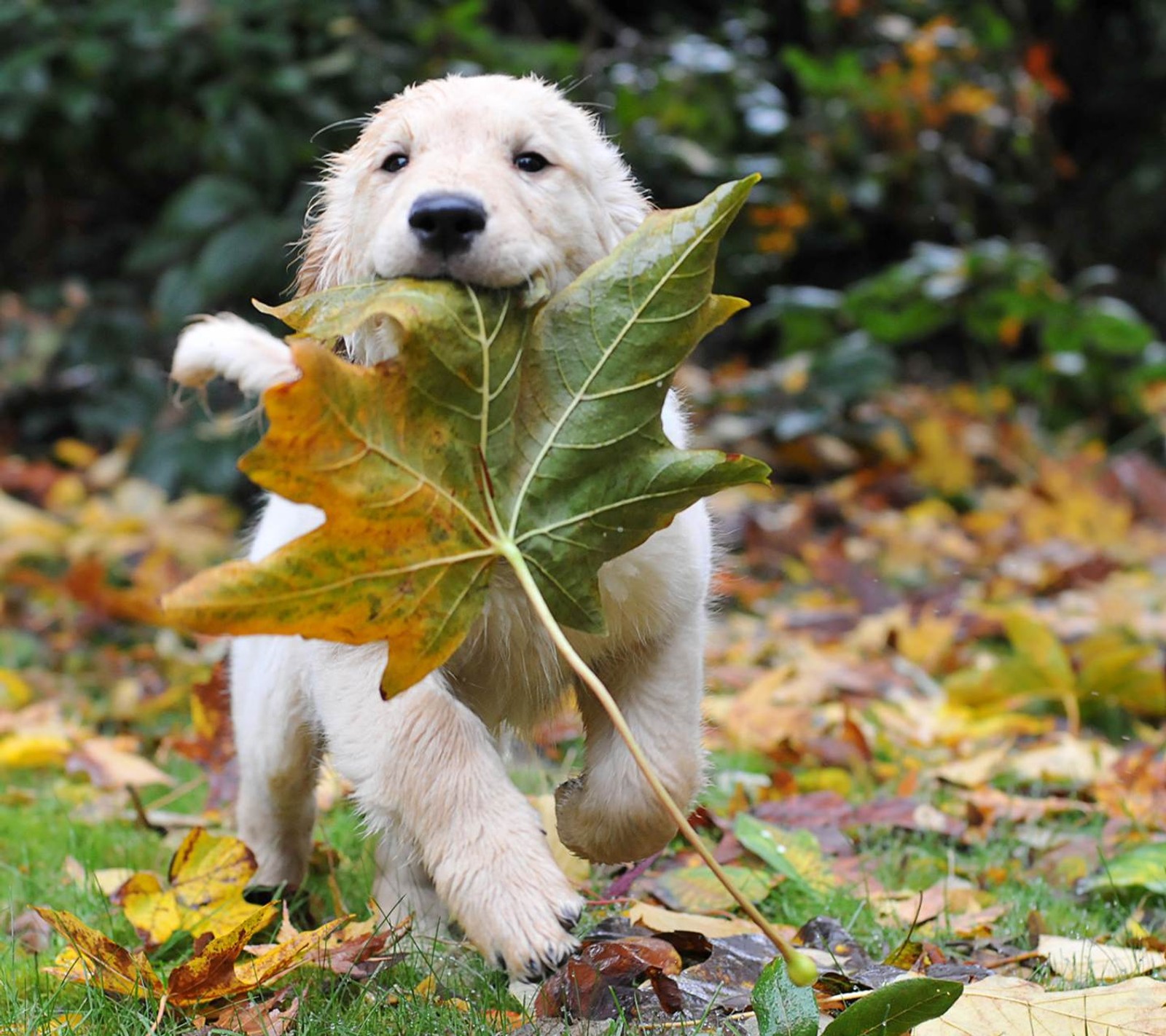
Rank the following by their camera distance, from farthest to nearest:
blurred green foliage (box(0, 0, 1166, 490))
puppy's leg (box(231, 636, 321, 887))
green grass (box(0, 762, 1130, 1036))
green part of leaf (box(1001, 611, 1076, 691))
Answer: blurred green foliage (box(0, 0, 1166, 490))
green part of leaf (box(1001, 611, 1076, 691))
puppy's leg (box(231, 636, 321, 887))
green grass (box(0, 762, 1130, 1036))

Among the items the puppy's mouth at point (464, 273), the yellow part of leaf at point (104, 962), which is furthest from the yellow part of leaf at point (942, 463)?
the yellow part of leaf at point (104, 962)

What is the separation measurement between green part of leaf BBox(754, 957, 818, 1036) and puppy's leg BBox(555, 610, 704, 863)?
0.49 meters

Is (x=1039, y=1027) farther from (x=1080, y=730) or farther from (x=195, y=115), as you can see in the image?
(x=195, y=115)

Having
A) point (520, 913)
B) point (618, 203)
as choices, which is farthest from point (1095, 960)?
point (618, 203)

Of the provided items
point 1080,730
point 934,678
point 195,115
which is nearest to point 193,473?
point 195,115

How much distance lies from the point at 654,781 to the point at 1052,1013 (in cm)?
63

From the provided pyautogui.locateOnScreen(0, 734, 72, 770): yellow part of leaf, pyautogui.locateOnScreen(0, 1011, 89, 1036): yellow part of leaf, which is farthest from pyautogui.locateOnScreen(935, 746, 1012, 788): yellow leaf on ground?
pyautogui.locateOnScreen(0, 734, 72, 770): yellow part of leaf

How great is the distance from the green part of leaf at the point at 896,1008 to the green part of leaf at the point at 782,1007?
0.12 ft

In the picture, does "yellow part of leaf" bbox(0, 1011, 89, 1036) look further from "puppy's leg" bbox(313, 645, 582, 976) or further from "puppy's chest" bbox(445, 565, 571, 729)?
"puppy's chest" bbox(445, 565, 571, 729)

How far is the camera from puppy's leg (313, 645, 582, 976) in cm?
186

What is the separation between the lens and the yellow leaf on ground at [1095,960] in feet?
7.02

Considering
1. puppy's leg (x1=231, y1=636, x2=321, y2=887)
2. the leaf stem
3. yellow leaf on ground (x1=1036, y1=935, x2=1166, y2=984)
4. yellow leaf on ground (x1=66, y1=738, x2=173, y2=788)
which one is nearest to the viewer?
the leaf stem

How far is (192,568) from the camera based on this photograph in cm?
580

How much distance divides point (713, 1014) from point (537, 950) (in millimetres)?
296
